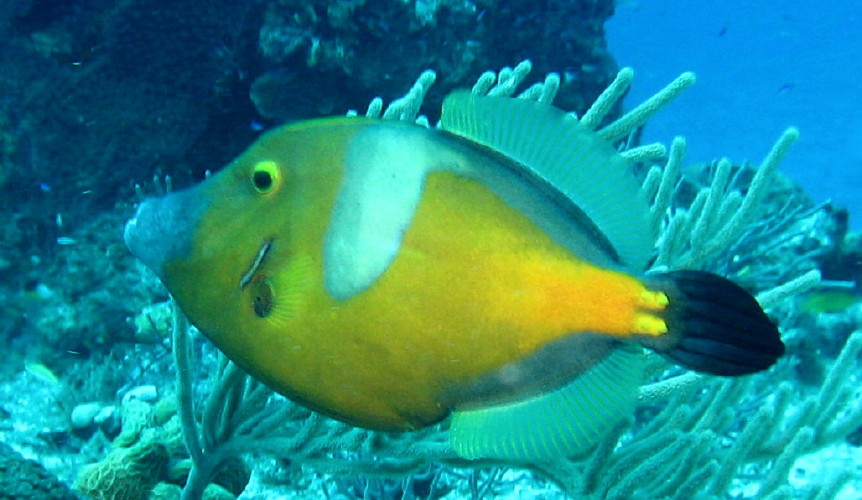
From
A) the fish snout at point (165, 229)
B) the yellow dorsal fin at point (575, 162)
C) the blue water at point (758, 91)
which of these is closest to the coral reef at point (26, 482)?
the fish snout at point (165, 229)

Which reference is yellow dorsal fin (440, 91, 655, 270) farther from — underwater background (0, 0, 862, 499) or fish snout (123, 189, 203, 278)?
underwater background (0, 0, 862, 499)

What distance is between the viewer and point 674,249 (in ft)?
7.14

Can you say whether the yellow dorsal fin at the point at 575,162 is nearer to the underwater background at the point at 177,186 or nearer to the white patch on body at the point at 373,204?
the white patch on body at the point at 373,204

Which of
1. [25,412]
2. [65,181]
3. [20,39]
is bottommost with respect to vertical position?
[25,412]

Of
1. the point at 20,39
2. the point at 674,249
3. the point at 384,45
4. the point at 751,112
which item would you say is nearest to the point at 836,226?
the point at 384,45

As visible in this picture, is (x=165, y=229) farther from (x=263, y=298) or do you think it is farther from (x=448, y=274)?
(x=448, y=274)

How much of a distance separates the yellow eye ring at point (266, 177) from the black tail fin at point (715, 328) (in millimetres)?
643

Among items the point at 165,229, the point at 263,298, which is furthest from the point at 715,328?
the point at 165,229

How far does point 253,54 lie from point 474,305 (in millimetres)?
7250

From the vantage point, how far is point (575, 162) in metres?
1.05

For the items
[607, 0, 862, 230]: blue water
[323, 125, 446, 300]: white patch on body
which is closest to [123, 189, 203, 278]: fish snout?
[323, 125, 446, 300]: white patch on body

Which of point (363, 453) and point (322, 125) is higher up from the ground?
point (322, 125)

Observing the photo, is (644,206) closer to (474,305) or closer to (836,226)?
(474,305)

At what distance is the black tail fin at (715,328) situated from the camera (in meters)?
0.90
